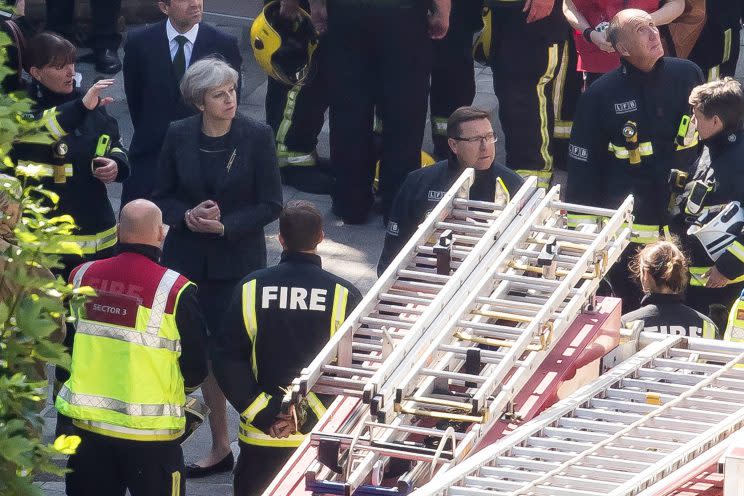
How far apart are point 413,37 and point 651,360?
415 cm

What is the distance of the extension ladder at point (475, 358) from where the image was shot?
4.91 metres

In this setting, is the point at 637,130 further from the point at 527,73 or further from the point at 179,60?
the point at 179,60

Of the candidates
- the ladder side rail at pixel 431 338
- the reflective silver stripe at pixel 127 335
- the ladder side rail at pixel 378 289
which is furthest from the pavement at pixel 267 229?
the ladder side rail at pixel 431 338

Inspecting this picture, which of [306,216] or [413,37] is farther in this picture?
[413,37]

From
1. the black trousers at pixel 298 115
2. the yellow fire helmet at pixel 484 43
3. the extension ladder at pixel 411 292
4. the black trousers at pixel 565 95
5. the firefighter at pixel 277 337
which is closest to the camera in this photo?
the extension ladder at pixel 411 292

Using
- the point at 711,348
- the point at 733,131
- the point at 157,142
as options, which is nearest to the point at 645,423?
the point at 711,348

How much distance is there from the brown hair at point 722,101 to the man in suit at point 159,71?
2.63m

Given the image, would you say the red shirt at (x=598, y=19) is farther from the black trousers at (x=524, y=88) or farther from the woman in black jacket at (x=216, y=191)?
the woman in black jacket at (x=216, y=191)

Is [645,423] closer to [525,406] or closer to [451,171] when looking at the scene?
[525,406]

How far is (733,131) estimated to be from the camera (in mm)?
7680

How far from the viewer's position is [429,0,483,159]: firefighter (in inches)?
410

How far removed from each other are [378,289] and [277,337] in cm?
83

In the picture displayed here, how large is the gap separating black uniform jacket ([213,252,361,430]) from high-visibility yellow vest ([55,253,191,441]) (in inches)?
8.8

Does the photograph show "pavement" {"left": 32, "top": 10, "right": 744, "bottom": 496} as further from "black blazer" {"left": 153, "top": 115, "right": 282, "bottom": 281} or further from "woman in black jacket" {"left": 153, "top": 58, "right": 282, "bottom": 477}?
"black blazer" {"left": 153, "top": 115, "right": 282, "bottom": 281}
